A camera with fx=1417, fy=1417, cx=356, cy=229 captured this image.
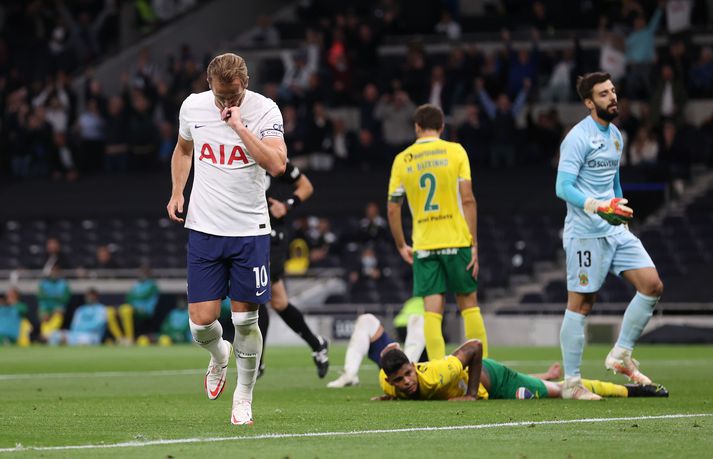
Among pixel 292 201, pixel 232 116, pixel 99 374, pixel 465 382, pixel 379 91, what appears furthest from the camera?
pixel 379 91

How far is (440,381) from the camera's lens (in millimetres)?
10508

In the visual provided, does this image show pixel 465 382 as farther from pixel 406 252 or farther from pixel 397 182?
pixel 397 182

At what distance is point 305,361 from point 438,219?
23.0 ft

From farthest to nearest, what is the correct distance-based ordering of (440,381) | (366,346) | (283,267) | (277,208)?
(283,267)
(277,208)
(366,346)
(440,381)

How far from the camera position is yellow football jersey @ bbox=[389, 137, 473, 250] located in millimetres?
11859

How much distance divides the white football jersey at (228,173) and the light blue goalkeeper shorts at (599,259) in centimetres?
310

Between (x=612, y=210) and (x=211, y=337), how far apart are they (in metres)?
3.02

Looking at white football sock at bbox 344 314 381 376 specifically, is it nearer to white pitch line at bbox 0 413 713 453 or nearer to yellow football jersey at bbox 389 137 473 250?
yellow football jersey at bbox 389 137 473 250

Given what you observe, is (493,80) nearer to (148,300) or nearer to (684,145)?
(684,145)

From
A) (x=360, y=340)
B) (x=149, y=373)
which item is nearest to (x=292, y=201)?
(x=360, y=340)

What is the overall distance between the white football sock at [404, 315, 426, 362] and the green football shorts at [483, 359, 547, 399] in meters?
1.72

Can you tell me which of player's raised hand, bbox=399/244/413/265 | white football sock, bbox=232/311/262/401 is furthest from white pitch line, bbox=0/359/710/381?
white football sock, bbox=232/311/262/401

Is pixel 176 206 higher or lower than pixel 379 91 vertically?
lower

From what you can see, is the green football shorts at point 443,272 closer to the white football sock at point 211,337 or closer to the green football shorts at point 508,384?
the green football shorts at point 508,384
